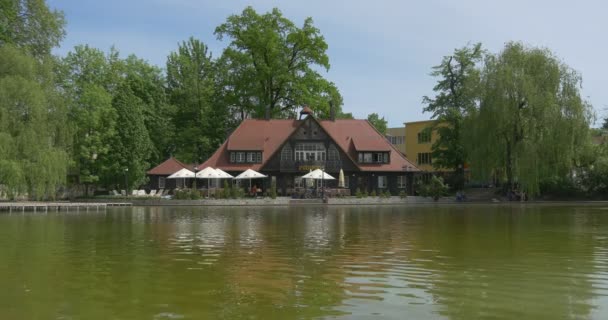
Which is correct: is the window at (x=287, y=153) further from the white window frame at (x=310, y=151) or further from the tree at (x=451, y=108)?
the tree at (x=451, y=108)

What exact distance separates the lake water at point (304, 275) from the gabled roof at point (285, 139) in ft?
116

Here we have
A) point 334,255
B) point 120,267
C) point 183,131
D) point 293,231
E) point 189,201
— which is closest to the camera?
point 120,267

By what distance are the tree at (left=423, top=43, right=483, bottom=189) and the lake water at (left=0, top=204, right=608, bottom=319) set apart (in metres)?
35.9

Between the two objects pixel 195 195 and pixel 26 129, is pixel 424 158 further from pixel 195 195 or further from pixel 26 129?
pixel 26 129

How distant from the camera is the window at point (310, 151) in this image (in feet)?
187

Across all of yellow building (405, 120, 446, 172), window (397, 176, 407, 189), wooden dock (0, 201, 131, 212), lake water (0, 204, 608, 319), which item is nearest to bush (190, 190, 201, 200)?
wooden dock (0, 201, 131, 212)

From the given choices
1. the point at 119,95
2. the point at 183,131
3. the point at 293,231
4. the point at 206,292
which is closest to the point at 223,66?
the point at 183,131

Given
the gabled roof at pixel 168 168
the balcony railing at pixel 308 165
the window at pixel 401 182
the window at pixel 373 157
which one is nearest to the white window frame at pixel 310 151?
the balcony railing at pixel 308 165

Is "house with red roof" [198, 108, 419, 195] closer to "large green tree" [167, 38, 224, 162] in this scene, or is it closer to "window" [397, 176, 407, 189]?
"window" [397, 176, 407, 189]

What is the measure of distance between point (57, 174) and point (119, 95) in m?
17.1

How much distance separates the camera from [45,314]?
8477mm

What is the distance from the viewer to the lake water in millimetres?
8734

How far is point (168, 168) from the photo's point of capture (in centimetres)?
5738

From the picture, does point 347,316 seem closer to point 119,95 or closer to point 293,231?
point 293,231
